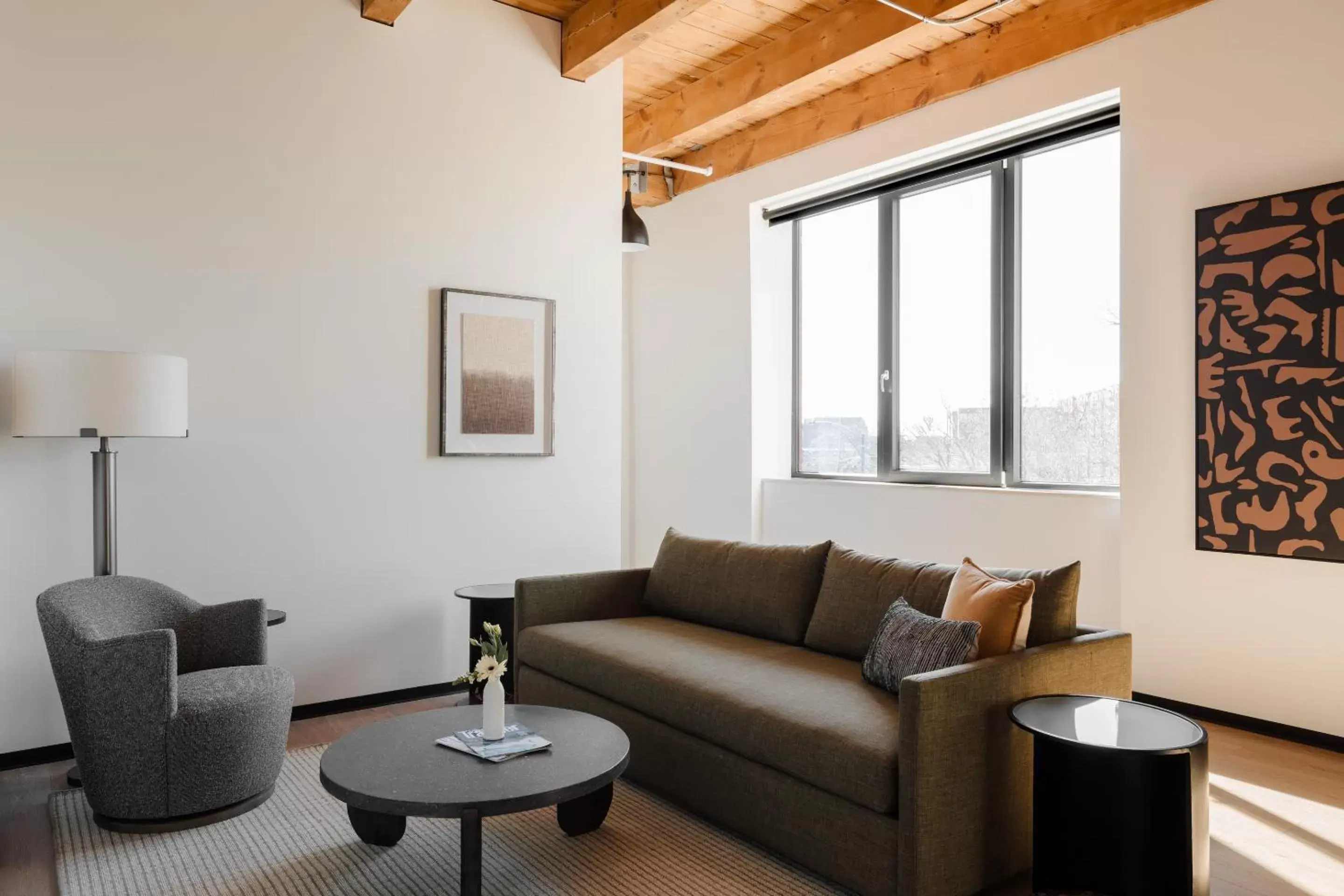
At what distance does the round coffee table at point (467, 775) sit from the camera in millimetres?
2076

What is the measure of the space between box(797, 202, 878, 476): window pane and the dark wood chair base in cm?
391

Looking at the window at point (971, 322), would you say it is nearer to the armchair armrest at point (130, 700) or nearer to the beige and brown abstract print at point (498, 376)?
the beige and brown abstract print at point (498, 376)

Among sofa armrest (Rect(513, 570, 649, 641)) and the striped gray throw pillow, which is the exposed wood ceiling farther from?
the striped gray throw pillow

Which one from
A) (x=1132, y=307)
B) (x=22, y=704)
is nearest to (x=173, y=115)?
(x=22, y=704)

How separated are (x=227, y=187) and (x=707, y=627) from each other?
103 inches

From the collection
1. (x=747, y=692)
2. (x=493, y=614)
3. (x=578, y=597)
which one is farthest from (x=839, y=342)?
(x=747, y=692)

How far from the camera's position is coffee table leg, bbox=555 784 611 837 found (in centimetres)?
267

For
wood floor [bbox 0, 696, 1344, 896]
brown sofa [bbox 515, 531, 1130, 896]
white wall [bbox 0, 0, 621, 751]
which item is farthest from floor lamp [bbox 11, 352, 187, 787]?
brown sofa [bbox 515, 531, 1130, 896]

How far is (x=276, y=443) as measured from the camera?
3.84 meters

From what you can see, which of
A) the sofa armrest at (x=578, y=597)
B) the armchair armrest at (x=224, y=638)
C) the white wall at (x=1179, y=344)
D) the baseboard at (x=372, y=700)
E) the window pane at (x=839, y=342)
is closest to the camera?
the armchair armrest at (x=224, y=638)

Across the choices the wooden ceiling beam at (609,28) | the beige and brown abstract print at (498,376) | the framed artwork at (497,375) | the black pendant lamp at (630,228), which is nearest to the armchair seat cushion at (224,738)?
the framed artwork at (497,375)

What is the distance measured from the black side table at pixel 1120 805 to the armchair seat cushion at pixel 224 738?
7.12 feet

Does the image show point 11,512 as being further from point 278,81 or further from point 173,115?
point 278,81

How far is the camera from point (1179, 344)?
12.8 feet
